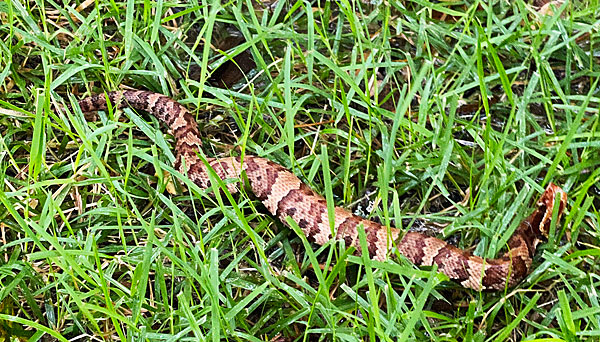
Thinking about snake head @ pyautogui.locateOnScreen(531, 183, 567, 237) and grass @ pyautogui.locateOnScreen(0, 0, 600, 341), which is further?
snake head @ pyautogui.locateOnScreen(531, 183, 567, 237)

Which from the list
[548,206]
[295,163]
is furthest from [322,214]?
[548,206]

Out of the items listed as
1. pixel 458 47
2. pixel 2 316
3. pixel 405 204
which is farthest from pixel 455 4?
pixel 2 316

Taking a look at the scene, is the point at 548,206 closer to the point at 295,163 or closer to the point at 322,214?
the point at 322,214

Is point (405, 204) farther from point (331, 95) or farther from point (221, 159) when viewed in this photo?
point (221, 159)

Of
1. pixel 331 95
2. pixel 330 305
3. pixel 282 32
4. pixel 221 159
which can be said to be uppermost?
pixel 282 32

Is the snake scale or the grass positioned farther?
the snake scale

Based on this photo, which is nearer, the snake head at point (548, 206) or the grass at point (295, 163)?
the grass at point (295, 163)
